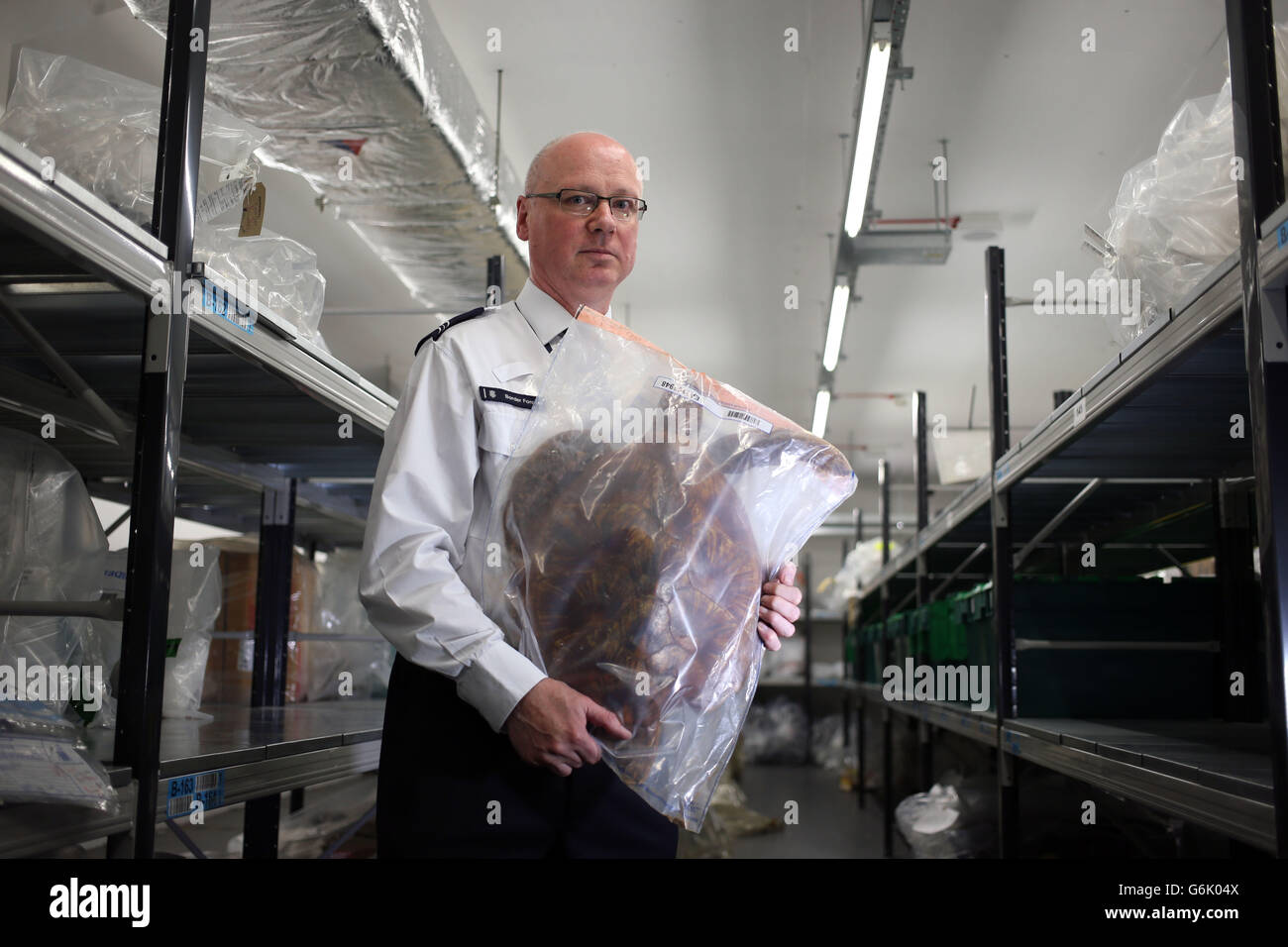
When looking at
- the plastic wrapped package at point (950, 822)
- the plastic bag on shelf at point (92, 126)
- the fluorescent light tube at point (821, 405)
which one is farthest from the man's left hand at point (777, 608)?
the fluorescent light tube at point (821, 405)

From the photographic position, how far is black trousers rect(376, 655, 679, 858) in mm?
1329

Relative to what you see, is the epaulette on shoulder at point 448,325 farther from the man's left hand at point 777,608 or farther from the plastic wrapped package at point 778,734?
the plastic wrapped package at point 778,734

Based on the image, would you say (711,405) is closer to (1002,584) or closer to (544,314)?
(544,314)

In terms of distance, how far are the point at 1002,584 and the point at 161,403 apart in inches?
93.6

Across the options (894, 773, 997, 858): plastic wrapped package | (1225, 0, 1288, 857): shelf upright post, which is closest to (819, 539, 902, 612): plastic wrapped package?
(894, 773, 997, 858): plastic wrapped package

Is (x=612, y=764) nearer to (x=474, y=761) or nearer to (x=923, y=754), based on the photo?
(x=474, y=761)

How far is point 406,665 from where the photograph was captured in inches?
56.5

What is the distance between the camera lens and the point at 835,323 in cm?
592

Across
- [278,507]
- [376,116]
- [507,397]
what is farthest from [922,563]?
[507,397]

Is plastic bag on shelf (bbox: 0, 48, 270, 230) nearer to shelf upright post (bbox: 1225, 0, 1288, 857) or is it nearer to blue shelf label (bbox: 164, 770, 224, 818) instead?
blue shelf label (bbox: 164, 770, 224, 818)

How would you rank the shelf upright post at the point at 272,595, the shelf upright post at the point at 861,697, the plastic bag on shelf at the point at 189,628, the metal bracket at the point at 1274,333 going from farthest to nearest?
the shelf upright post at the point at 861,697 → the shelf upright post at the point at 272,595 → the plastic bag on shelf at the point at 189,628 → the metal bracket at the point at 1274,333

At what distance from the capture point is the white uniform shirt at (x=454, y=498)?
4.18 ft
